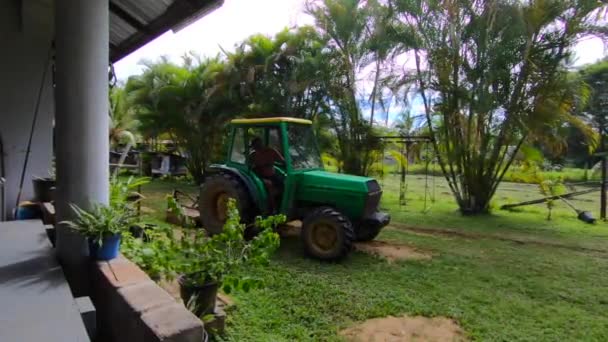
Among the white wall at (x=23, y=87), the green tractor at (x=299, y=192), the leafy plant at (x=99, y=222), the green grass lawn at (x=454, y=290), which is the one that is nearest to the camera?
the leafy plant at (x=99, y=222)

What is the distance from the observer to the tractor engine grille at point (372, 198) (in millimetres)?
4398

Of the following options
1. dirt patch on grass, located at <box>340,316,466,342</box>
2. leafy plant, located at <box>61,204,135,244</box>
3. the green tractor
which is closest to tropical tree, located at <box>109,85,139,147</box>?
the green tractor

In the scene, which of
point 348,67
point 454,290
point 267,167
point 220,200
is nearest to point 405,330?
point 454,290

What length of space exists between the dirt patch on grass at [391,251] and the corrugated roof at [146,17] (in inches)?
124

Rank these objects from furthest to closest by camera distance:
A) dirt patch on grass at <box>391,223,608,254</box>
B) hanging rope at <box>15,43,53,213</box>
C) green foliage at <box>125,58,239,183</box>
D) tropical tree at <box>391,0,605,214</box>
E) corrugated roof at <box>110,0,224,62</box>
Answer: green foliage at <box>125,58,239,183</box>, tropical tree at <box>391,0,605,214</box>, dirt patch on grass at <box>391,223,608,254</box>, hanging rope at <box>15,43,53,213</box>, corrugated roof at <box>110,0,224,62</box>

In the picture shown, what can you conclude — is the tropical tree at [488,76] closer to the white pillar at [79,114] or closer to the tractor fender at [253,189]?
the tractor fender at [253,189]

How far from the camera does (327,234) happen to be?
430 centimetres

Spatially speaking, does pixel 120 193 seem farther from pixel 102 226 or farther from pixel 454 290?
pixel 454 290

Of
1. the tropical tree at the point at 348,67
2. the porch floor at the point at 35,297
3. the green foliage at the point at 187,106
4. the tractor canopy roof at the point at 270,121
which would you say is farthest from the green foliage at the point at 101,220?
the green foliage at the point at 187,106

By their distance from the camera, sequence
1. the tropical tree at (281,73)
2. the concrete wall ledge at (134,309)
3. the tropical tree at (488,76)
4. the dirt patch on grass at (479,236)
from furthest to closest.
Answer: the tropical tree at (281,73) < the tropical tree at (488,76) < the dirt patch on grass at (479,236) < the concrete wall ledge at (134,309)

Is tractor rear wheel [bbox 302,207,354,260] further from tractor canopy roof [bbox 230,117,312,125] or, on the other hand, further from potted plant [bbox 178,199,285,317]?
potted plant [bbox 178,199,285,317]

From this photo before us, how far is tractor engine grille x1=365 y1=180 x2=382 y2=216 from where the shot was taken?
4.40 meters

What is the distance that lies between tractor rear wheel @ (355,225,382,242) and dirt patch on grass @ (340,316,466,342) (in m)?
1.91

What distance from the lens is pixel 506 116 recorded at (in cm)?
722
